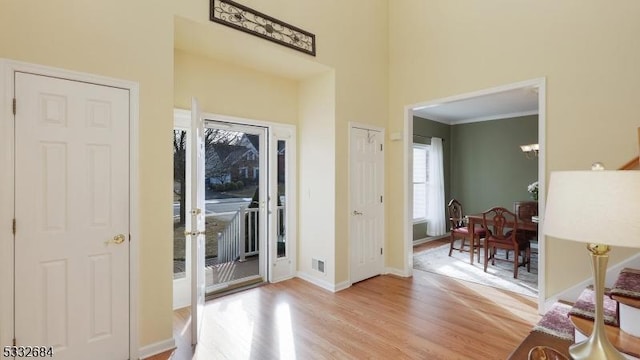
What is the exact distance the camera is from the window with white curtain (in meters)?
6.90

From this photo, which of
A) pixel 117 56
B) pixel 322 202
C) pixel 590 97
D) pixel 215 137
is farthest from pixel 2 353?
pixel 590 97

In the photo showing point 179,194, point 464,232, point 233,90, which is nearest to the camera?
point 179,194

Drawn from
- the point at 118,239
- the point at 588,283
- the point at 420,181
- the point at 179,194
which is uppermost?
the point at 420,181

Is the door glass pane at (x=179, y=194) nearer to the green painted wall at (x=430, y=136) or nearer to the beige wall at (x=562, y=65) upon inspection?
the beige wall at (x=562, y=65)

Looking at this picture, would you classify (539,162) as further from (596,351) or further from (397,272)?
(596,351)

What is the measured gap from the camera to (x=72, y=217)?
2.18 meters

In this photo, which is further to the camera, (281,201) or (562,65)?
(281,201)

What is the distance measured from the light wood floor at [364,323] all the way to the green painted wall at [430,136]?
2.72m

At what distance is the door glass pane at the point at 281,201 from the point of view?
4.27 metres

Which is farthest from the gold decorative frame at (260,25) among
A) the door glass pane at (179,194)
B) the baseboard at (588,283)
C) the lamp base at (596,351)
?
the baseboard at (588,283)

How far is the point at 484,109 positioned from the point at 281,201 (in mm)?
4541

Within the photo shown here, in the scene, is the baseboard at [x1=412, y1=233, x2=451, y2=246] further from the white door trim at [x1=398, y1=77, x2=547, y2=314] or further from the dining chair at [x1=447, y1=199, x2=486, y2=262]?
the white door trim at [x1=398, y1=77, x2=547, y2=314]

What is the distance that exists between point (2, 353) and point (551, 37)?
17.1ft

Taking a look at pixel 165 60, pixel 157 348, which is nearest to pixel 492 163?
pixel 165 60
